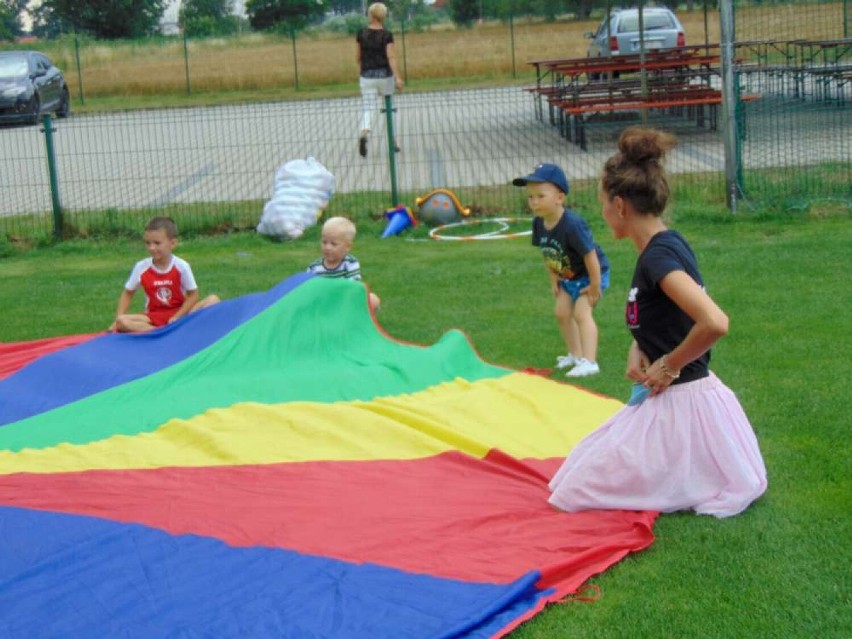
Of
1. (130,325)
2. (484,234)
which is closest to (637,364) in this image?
(130,325)

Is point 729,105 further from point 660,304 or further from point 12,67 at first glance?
point 12,67

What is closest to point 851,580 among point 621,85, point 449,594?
point 449,594

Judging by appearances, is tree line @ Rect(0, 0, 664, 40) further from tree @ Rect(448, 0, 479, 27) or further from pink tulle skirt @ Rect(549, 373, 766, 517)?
pink tulle skirt @ Rect(549, 373, 766, 517)

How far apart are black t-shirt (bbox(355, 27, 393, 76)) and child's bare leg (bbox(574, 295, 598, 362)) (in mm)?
9265

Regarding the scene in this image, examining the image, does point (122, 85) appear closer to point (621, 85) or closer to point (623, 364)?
point (621, 85)

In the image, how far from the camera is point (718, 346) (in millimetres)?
7488

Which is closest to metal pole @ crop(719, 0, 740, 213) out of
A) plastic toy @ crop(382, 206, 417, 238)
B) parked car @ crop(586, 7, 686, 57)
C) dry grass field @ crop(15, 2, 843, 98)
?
plastic toy @ crop(382, 206, 417, 238)

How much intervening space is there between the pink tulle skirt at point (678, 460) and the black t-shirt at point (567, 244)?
2264mm

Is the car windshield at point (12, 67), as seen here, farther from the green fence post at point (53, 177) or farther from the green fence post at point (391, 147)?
the green fence post at point (391, 147)

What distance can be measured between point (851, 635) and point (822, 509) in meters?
1.08

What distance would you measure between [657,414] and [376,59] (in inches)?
469

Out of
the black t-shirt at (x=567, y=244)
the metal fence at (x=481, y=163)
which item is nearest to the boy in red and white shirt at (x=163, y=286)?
the black t-shirt at (x=567, y=244)

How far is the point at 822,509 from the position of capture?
4785mm

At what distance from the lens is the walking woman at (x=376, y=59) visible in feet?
51.6
